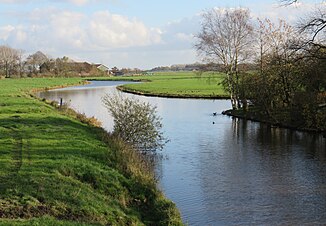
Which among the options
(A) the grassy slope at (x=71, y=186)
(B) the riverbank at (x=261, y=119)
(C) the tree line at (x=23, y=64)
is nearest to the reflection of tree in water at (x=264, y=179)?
(A) the grassy slope at (x=71, y=186)

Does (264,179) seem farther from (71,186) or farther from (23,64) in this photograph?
(23,64)

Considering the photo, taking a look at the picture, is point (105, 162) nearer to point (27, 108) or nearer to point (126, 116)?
point (126, 116)

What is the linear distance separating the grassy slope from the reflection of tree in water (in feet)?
7.82

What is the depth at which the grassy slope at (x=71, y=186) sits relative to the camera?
37.0 ft

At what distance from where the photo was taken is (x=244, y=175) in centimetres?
2052

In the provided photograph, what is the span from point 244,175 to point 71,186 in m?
9.39

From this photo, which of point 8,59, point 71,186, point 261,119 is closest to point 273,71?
point 261,119

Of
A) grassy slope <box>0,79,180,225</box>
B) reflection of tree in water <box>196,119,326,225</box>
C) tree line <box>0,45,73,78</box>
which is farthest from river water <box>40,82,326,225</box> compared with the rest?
tree line <box>0,45,73,78</box>

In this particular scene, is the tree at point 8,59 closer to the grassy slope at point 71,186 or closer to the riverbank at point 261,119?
the riverbank at point 261,119

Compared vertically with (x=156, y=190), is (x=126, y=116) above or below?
above

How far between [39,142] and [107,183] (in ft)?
20.6

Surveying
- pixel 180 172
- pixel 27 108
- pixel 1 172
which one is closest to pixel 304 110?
pixel 180 172

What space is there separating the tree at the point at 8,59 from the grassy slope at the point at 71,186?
125 m

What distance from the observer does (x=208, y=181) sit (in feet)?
63.8
